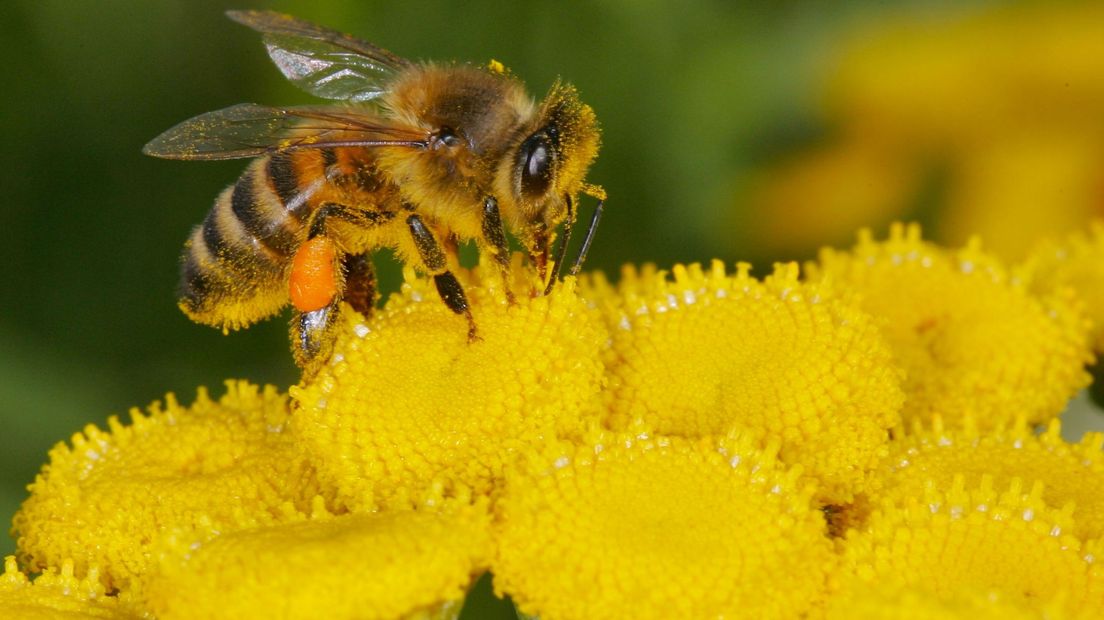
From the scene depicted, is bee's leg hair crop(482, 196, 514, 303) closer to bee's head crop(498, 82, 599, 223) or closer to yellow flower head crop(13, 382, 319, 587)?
bee's head crop(498, 82, 599, 223)

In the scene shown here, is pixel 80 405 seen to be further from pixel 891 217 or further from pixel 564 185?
pixel 891 217

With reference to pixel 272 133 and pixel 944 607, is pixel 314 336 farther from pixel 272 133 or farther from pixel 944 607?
pixel 944 607

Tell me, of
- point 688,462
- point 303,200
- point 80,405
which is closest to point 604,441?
point 688,462

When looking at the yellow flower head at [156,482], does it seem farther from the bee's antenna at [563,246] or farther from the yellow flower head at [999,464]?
the yellow flower head at [999,464]

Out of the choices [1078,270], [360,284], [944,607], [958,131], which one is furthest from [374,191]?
[958,131]

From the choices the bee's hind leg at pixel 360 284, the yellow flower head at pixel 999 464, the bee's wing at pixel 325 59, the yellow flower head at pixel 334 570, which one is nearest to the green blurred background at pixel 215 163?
the bee's wing at pixel 325 59

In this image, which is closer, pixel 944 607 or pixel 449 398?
pixel 944 607

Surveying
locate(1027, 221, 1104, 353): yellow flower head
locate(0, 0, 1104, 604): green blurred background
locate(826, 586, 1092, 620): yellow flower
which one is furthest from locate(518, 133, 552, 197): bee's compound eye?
locate(0, 0, 1104, 604): green blurred background
